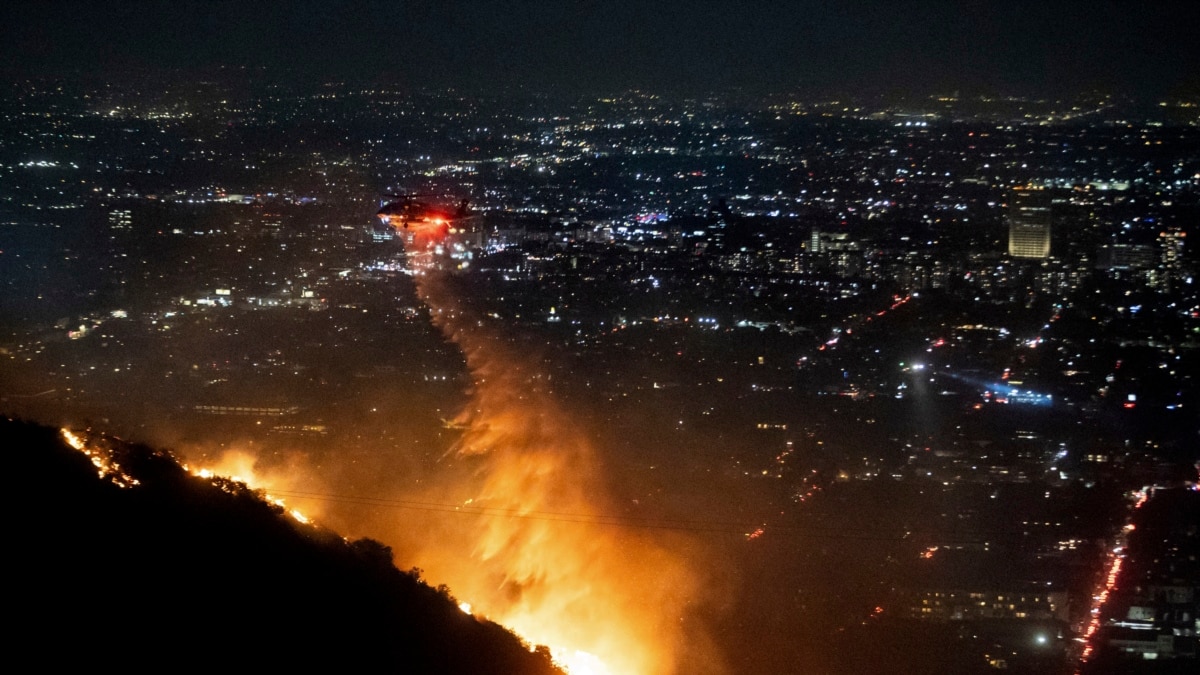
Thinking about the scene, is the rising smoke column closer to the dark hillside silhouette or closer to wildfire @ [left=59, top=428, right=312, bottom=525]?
the dark hillside silhouette

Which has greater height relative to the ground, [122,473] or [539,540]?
[122,473]

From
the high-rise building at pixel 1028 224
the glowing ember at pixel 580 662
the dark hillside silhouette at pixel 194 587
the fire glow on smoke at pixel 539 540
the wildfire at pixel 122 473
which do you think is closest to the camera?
the dark hillside silhouette at pixel 194 587

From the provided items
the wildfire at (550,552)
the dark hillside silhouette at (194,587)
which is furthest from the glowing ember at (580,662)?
the dark hillside silhouette at (194,587)

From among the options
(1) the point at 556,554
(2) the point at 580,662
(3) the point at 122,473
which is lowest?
(2) the point at 580,662

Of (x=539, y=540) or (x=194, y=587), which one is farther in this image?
(x=539, y=540)

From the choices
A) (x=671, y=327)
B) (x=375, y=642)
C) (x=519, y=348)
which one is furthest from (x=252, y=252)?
(x=375, y=642)

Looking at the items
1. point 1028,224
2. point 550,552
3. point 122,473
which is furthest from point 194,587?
point 1028,224

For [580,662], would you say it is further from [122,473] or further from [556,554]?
[122,473]

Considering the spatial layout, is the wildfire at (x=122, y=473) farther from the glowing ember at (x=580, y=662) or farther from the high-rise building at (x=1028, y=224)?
the high-rise building at (x=1028, y=224)

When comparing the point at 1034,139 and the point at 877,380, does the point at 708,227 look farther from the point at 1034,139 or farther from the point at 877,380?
the point at 1034,139
